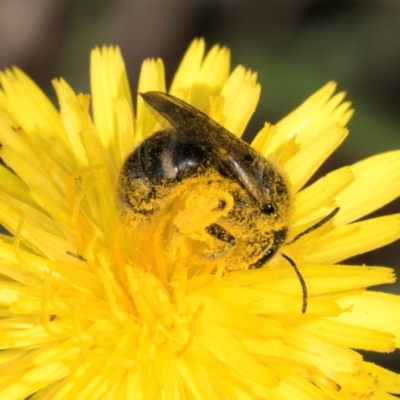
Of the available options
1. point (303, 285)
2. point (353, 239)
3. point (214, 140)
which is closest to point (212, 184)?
point (214, 140)

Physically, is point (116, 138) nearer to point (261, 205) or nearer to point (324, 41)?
point (261, 205)

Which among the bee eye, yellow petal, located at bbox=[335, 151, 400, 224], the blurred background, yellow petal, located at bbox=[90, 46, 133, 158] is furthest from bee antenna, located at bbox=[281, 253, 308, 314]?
the blurred background

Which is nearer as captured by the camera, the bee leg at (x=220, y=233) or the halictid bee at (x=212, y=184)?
the halictid bee at (x=212, y=184)

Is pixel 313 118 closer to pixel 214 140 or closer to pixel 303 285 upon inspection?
pixel 303 285

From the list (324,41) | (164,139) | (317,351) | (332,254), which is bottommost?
(317,351)

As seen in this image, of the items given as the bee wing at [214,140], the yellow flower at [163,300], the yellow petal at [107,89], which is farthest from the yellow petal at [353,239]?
the yellow petal at [107,89]

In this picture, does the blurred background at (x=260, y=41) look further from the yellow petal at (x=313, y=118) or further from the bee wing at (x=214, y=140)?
the bee wing at (x=214, y=140)

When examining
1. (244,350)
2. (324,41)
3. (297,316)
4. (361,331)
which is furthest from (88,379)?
(324,41)
